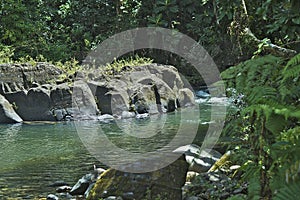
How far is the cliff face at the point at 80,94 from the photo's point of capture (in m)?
11.0

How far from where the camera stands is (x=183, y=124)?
9.38 metres

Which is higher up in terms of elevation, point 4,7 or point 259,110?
point 4,7

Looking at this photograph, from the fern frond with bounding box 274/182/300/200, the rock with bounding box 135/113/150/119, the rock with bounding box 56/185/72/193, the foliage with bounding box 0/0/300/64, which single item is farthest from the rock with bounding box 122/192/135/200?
the foliage with bounding box 0/0/300/64

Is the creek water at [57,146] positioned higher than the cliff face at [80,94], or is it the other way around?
the cliff face at [80,94]

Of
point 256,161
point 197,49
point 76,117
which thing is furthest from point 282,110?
point 197,49

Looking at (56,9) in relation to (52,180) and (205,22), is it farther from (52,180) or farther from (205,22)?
(52,180)

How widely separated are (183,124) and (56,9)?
11363 mm

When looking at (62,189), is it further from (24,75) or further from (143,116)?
(24,75)

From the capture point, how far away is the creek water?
17.4 feet

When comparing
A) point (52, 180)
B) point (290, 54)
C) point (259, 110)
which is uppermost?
point (290, 54)

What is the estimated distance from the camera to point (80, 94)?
36.8 feet

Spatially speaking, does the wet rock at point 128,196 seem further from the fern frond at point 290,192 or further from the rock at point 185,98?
the rock at point 185,98

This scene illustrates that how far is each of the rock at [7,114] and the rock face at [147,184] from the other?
22.6 ft

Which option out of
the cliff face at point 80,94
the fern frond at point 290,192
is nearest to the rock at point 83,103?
the cliff face at point 80,94
